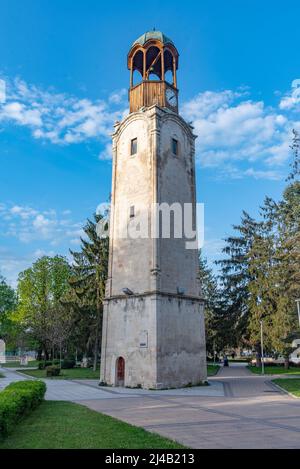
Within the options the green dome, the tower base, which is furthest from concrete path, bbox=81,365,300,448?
the green dome

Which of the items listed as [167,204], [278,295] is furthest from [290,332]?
[167,204]

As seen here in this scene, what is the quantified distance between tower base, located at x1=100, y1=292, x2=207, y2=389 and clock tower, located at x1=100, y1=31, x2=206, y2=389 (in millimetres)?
53

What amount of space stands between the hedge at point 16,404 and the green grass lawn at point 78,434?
0.21 m

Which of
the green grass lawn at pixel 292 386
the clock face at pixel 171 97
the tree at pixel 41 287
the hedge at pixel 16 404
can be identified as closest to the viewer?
the hedge at pixel 16 404

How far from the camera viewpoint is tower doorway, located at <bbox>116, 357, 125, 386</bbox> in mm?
21766

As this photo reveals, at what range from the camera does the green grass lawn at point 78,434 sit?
708 cm

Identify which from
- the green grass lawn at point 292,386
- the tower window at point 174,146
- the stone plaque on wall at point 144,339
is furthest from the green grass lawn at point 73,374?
the tower window at point 174,146

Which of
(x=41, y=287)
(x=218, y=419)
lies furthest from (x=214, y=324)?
(x=218, y=419)

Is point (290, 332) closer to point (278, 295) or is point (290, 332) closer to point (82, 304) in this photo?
point (278, 295)

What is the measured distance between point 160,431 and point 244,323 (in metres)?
33.3

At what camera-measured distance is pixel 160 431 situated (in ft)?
28.1

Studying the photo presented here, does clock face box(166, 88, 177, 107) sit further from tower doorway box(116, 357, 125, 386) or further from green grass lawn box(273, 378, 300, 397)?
green grass lawn box(273, 378, 300, 397)

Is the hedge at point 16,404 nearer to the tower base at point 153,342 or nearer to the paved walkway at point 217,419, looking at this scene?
the paved walkway at point 217,419

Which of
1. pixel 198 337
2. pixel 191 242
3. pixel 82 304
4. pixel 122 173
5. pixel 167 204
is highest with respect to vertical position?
pixel 122 173
